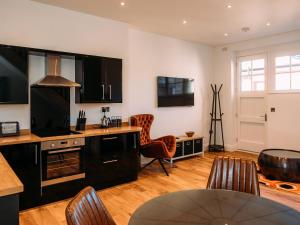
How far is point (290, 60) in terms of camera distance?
5277 millimetres

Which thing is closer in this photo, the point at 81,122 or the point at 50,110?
the point at 50,110

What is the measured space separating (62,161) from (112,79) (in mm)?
1628

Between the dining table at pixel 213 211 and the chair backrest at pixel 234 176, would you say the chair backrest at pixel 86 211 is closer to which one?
the dining table at pixel 213 211

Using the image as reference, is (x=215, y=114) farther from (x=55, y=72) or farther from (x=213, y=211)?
(x=213, y=211)

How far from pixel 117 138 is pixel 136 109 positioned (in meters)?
1.24

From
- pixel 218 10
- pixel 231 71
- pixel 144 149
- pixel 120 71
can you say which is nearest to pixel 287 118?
pixel 231 71

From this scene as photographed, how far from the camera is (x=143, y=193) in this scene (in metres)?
3.55

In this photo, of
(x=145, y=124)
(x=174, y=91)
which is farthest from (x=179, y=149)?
(x=174, y=91)

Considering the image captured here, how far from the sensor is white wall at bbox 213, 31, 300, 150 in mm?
5211

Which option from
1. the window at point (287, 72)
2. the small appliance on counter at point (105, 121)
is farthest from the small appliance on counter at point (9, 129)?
the window at point (287, 72)

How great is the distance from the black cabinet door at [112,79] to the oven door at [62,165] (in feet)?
3.70

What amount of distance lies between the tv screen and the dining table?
3755 millimetres

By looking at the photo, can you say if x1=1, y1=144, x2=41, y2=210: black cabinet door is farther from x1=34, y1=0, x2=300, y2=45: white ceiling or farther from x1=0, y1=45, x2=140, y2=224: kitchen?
x1=34, y1=0, x2=300, y2=45: white ceiling

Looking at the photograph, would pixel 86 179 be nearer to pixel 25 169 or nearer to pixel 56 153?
pixel 56 153
